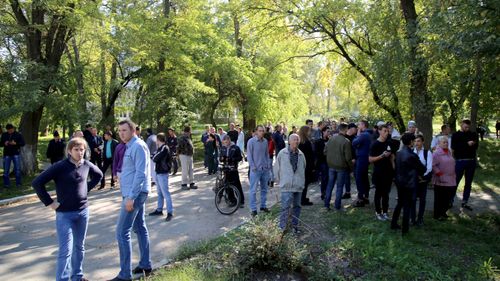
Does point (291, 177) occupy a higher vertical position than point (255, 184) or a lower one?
higher

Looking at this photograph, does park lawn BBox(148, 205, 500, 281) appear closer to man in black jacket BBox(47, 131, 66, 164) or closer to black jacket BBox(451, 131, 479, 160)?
black jacket BBox(451, 131, 479, 160)

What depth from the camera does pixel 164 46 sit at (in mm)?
16766

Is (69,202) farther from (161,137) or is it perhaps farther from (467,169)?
(467,169)

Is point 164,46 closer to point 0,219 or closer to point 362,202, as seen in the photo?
point 0,219

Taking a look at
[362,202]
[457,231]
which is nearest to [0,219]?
[362,202]

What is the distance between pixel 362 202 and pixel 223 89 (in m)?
16.1

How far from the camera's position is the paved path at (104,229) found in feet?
18.6

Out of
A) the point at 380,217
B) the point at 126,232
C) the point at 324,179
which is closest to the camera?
the point at 126,232

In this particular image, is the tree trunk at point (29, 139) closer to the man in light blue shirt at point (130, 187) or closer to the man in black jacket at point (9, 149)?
the man in black jacket at point (9, 149)

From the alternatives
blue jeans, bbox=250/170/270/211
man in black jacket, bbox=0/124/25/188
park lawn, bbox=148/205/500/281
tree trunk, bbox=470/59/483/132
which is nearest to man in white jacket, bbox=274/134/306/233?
park lawn, bbox=148/205/500/281

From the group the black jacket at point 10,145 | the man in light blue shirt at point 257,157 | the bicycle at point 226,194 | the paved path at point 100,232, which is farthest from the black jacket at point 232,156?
the black jacket at point 10,145

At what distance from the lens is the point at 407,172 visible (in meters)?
6.75

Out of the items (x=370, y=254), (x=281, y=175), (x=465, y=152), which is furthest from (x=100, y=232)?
(x=465, y=152)

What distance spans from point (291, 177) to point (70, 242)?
345 centimetres
